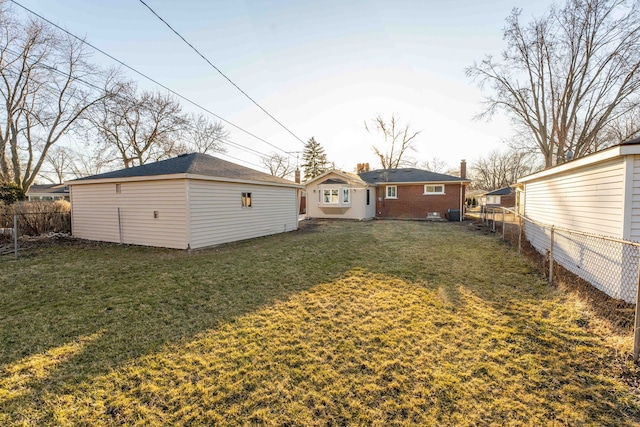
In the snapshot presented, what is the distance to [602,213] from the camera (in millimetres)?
5305

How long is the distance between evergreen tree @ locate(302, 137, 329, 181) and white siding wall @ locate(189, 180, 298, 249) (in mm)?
32852

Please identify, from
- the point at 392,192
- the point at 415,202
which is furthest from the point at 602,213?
the point at 392,192

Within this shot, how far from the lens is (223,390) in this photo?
2.62m

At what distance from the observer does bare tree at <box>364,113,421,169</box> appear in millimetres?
33906

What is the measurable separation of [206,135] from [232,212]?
84.8 feet

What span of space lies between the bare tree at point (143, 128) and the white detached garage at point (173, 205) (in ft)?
53.3

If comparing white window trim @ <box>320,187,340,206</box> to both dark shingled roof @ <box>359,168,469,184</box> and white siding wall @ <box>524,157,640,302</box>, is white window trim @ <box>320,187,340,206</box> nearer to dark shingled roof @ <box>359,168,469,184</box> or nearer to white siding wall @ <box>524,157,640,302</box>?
dark shingled roof @ <box>359,168,469,184</box>

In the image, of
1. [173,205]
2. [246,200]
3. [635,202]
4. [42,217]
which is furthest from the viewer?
[246,200]

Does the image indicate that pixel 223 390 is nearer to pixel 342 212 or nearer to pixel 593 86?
pixel 342 212

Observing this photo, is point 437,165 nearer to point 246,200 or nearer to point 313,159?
point 313,159

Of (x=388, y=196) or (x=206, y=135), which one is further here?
(x=206, y=135)

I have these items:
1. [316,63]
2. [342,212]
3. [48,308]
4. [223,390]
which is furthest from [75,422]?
[342,212]

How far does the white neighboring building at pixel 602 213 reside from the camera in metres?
4.50

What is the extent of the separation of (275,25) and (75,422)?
12.5 m
